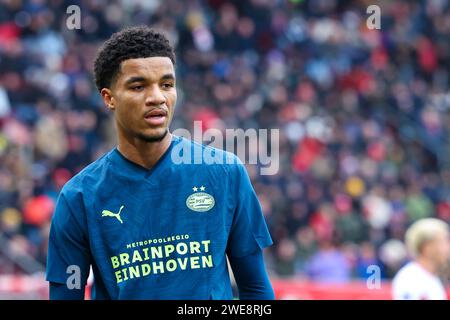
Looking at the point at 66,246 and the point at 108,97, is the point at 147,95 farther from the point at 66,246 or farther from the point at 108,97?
the point at 66,246

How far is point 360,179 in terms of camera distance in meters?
15.5

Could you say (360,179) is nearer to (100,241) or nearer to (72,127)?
(72,127)

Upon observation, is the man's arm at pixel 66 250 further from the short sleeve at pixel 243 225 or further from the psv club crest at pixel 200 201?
the short sleeve at pixel 243 225

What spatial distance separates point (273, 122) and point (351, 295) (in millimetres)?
5513

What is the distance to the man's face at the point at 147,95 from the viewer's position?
12.8 feet

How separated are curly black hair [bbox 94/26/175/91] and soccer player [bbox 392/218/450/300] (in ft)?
11.4

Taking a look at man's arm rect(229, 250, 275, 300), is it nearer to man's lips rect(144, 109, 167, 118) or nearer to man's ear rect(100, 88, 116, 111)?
man's lips rect(144, 109, 167, 118)

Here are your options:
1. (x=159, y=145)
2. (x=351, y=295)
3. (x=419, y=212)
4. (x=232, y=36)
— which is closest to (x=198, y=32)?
(x=232, y=36)

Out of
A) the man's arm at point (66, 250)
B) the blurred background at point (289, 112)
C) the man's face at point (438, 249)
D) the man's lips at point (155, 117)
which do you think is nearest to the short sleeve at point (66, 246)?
the man's arm at point (66, 250)

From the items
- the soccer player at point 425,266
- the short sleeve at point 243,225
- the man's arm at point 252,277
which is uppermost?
the soccer player at point 425,266

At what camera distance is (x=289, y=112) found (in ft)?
53.5

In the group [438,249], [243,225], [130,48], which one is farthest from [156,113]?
[438,249]

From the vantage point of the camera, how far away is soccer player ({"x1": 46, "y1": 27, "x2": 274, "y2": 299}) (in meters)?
3.89

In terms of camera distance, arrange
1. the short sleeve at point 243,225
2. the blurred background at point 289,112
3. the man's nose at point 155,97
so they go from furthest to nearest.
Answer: the blurred background at point 289,112, the short sleeve at point 243,225, the man's nose at point 155,97
